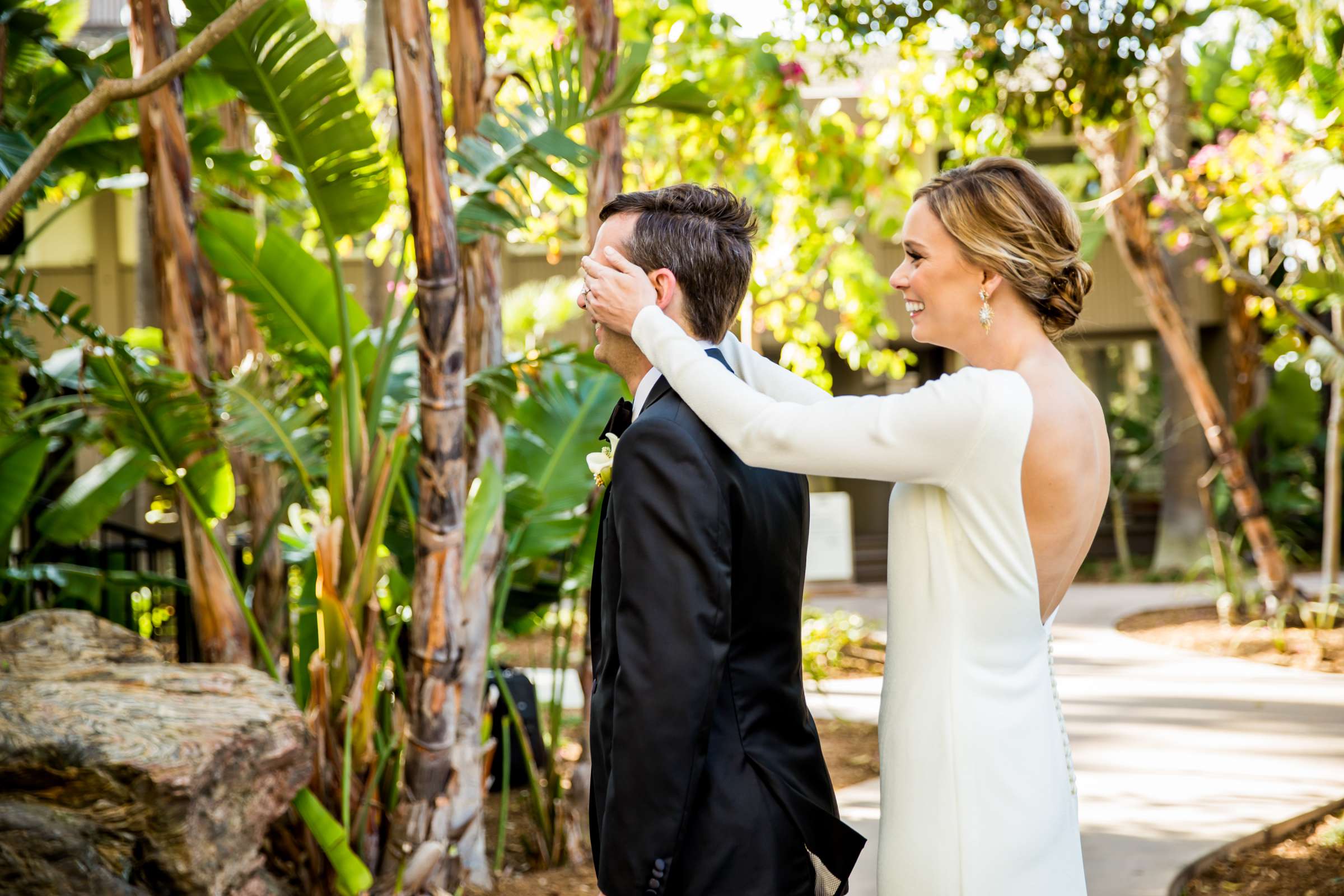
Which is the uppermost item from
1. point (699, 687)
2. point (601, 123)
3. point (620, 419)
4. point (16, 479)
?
point (601, 123)

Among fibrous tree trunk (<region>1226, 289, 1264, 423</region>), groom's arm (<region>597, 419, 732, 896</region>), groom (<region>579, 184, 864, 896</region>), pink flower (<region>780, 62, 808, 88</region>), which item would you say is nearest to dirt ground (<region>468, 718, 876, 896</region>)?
groom (<region>579, 184, 864, 896</region>)

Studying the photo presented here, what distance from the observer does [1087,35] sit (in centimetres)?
629

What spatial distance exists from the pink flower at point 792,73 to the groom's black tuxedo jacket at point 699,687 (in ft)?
21.6

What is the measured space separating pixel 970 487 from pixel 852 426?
0.22 m

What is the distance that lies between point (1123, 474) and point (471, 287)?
15.0m

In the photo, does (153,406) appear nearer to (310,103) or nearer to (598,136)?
(310,103)

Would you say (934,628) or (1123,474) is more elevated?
(934,628)

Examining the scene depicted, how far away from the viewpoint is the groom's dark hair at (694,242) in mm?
2057

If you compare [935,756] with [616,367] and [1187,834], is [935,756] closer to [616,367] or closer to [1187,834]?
[616,367]

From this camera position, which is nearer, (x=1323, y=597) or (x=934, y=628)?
(x=934, y=628)

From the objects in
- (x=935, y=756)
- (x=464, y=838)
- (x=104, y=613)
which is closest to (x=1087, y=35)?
(x=464, y=838)

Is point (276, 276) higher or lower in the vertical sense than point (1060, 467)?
higher

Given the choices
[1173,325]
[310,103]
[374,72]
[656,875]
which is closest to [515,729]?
[310,103]

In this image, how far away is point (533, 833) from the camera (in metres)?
5.62
